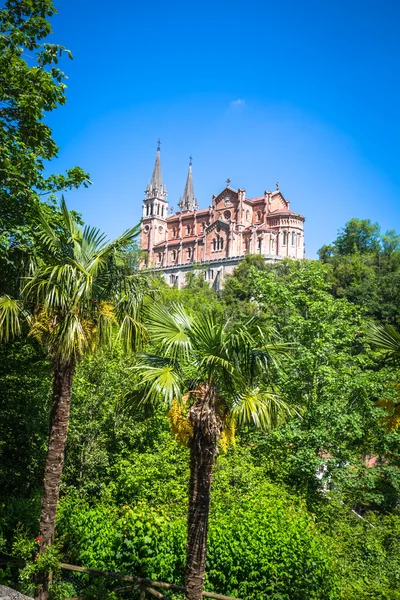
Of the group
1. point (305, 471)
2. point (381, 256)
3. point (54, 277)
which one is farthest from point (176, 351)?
point (381, 256)

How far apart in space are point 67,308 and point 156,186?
318ft

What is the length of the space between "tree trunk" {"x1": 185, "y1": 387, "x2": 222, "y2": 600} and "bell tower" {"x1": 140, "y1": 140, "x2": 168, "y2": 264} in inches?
3425

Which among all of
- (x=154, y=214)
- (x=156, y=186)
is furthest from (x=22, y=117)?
(x=156, y=186)

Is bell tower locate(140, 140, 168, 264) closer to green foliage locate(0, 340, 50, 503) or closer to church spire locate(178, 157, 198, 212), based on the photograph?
church spire locate(178, 157, 198, 212)

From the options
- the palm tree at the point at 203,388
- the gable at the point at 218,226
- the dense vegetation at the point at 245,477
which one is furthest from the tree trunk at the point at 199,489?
the gable at the point at 218,226

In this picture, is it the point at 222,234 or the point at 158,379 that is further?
the point at 222,234

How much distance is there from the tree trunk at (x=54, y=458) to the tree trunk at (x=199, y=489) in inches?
91.9

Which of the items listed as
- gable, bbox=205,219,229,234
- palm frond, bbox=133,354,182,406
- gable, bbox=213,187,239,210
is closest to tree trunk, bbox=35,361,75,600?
palm frond, bbox=133,354,182,406

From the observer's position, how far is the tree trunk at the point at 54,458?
8.06m

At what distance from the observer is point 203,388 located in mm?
7031

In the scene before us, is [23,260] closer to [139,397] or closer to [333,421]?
[139,397]

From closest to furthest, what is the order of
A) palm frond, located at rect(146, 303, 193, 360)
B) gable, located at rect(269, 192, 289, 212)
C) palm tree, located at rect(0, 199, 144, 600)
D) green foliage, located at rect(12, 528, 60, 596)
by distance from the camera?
palm frond, located at rect(146, 303, 193, 360) < green foliage, located at rect(12, 528, 60, 596) < palm tree, located at rect(0, 199, 144, 600) < gable, located at rect(269, 192, 289, 212)

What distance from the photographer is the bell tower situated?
96.2 meters

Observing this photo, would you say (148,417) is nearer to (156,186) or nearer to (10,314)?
(10,314)
